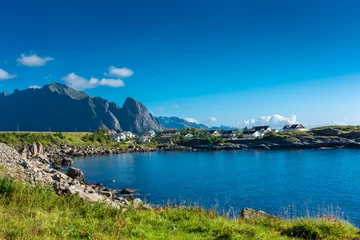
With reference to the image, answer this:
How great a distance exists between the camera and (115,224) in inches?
492

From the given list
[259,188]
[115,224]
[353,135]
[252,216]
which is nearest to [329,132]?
[353,135]

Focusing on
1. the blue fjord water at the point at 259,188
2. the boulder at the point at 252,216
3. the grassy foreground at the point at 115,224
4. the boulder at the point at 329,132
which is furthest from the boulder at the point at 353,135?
the grassy foreground at the point at 115,224

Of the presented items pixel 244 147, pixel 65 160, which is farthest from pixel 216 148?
pixel 65 160

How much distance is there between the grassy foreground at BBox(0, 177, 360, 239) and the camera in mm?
11094

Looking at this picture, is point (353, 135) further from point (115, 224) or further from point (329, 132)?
point (115, 224)

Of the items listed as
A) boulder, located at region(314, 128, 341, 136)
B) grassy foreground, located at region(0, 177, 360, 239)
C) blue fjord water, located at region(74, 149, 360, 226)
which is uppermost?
boulder, located at region(314, 128, 341, 136)

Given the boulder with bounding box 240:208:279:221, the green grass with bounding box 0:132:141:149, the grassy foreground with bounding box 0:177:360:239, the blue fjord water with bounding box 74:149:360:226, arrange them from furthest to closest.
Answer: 1. the green grass with bounding box 0:132:141:149
2. the blue fjord water with bounding box 74:149:360:226
3. the boulder with bounding box 240:208:279:221
4. the grassy foreground with bounding box 0:177:360:239

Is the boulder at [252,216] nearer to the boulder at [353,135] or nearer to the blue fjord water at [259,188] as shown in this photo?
the blue fjord water at [259,188]

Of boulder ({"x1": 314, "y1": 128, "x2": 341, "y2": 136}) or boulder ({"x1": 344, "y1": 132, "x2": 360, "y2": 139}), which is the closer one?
boulder ({"x1": 344, "y1": 132, "x2": 360, "y2": 139})

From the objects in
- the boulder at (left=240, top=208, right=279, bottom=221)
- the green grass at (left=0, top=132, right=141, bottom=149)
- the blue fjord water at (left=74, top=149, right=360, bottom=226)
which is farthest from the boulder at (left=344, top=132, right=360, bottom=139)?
the boulder at (left=240, top=208, right=279, bottom=221)

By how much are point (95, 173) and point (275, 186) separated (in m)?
45.1

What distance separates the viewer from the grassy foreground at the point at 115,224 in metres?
11.1

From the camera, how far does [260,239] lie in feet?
39.5

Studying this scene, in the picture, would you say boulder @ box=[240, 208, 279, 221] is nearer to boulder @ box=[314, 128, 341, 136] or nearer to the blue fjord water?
the blue fjord water
